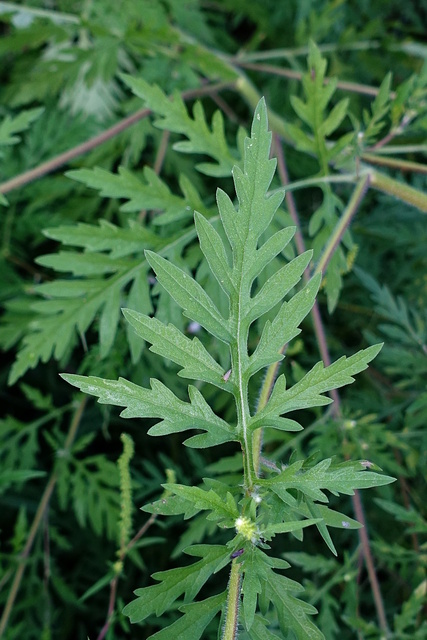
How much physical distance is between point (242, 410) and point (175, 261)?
69cm

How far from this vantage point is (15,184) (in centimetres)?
169

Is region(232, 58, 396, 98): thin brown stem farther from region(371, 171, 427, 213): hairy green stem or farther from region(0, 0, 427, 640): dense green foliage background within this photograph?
region(371, 171, 427, 213): hairy green stem

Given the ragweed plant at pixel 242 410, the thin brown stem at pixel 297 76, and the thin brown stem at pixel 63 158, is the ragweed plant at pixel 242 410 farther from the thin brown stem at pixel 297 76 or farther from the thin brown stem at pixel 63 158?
the thin brown stem at pixel 297 76

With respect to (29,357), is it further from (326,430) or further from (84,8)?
(84,8)

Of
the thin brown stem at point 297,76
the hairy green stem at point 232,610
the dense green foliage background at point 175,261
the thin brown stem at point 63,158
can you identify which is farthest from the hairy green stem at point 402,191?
the hairy green stem at point 232,610

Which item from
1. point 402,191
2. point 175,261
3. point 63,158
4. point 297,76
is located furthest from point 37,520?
point 297,76

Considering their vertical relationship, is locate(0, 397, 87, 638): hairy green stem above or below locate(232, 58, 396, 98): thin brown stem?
below

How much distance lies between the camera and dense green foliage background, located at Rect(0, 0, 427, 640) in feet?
5.09

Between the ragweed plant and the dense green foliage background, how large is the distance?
1.52 feet

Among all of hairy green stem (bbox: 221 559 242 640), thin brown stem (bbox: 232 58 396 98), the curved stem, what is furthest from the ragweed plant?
thin brown stem (bbox: 232 58 396 98)

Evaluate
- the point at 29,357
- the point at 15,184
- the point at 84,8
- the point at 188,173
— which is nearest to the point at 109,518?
the point at 29,357

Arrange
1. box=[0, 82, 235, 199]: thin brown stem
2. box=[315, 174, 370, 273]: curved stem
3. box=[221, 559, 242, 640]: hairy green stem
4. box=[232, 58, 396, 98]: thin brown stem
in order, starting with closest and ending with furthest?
box=[221, 559, 242, 640]: hairy green stem, box=[315, 174, 370, 273]: curved stem, box=[0, 82, 235, 199]: thin brown stem, box=[232, 58, 396, 98]: thin brown stem

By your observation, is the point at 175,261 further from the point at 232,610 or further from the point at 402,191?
the point at 232,610

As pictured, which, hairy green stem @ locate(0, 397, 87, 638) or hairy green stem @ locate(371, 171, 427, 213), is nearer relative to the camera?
hairy green stem @ locate(371, 171, 427, 213)
